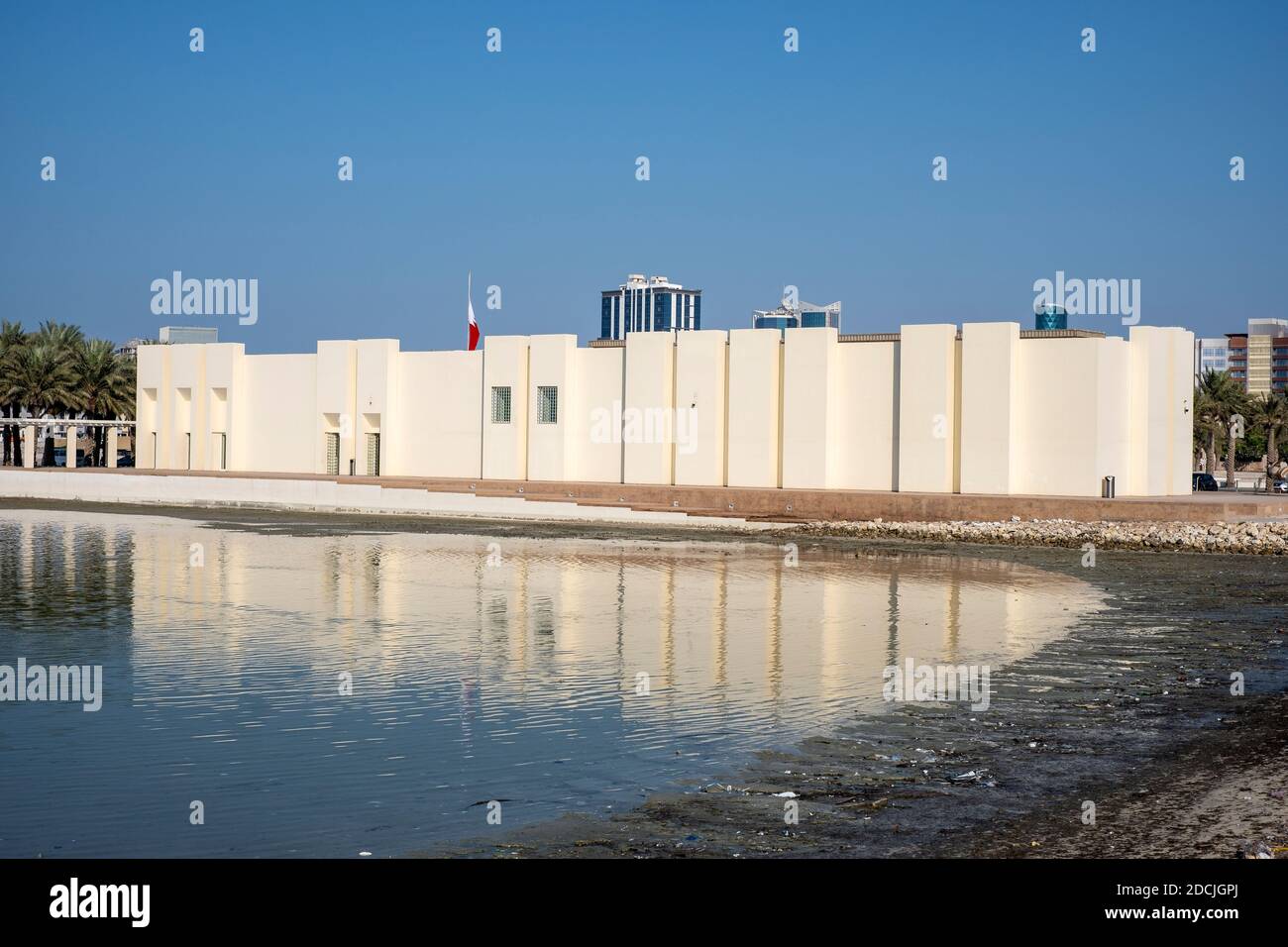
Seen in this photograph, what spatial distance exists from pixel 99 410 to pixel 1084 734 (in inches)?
2595

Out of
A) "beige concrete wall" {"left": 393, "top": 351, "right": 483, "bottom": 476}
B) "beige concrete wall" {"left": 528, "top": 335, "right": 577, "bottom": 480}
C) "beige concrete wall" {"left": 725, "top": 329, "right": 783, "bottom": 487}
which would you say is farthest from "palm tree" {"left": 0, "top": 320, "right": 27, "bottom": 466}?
"beige concrete wall" {"left": 725, "top": 329, "right": 783, "bottom": 487}

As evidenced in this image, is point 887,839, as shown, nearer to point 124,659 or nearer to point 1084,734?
point 1084,734

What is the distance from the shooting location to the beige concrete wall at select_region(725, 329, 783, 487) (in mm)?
46594

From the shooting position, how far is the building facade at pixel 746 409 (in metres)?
42.5

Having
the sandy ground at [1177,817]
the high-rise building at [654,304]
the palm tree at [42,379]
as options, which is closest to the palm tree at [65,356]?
the palm tree at [42,379]

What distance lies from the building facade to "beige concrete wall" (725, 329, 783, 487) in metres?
0.06

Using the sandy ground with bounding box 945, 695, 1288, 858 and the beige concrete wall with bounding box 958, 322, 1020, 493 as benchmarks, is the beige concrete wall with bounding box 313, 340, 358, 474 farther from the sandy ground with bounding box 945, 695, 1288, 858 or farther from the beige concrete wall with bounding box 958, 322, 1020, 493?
the sandy ground with bounding box 945, 695, 1288, 858

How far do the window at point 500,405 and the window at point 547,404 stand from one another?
152 centimetres

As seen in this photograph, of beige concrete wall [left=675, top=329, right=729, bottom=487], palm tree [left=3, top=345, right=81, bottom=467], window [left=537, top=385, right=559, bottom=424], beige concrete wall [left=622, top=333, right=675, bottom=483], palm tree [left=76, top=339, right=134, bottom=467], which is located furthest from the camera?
palm tree [left=76, top=339, right=134, bottom=467]

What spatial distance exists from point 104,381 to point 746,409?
3843 cm

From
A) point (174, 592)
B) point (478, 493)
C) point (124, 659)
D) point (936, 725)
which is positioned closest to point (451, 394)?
point (478, 493)

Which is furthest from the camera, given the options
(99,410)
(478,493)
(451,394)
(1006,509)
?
(99,410)

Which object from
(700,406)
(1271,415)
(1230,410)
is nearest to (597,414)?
(700,406)
